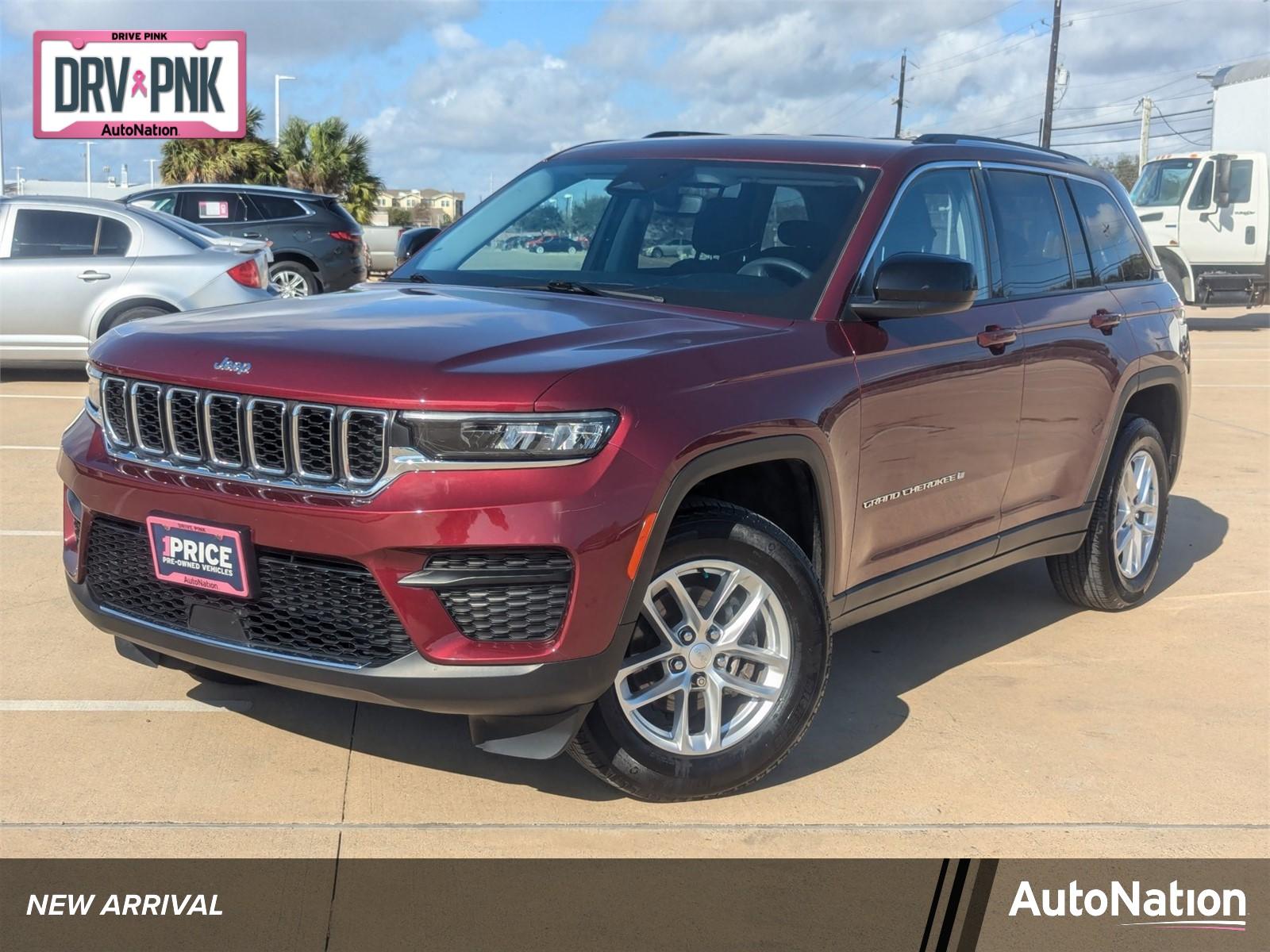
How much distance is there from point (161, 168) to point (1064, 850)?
3937cm

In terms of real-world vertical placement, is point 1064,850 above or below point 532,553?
below

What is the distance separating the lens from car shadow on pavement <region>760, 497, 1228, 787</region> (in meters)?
4.53

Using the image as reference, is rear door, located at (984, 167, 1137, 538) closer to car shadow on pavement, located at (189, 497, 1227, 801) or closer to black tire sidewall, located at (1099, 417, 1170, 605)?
black tire sidewall, located at (1099, 417, 1170, 605)

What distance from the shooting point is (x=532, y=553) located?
339 centimetres

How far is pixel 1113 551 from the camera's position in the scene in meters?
5.94

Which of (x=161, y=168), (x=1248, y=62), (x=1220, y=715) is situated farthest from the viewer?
(x=161, y=168)

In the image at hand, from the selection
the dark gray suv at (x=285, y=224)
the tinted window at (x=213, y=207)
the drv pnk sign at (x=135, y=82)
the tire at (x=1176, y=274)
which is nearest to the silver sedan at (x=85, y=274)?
the dark gray suv at (x=285, y=224)

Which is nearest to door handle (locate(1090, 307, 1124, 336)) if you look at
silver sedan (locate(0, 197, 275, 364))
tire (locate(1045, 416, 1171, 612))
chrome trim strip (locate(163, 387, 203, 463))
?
tire (locate(1045, 416, 1171, 612))

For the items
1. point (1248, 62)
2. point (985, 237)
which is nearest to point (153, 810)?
point (985, 237)

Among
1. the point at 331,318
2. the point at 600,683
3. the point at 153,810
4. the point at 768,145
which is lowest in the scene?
the point at 153,810

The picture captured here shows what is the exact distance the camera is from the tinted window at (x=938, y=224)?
4.60 meters

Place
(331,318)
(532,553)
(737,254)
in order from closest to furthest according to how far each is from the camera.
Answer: (532,553), (331,318), (737,254)

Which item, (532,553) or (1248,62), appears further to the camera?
(1248,62)

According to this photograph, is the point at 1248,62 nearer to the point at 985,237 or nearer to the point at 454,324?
the point at 985,237
